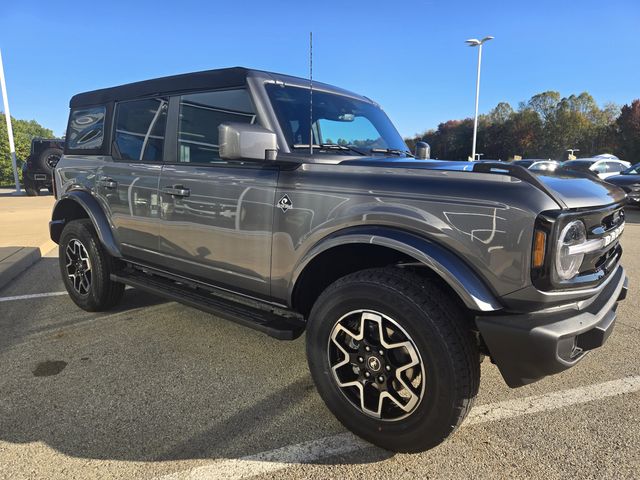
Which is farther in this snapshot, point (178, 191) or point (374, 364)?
point (178, 191)

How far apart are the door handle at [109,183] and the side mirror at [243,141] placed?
5.67ft

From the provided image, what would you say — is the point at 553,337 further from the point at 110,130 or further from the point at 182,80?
the point at 110,130

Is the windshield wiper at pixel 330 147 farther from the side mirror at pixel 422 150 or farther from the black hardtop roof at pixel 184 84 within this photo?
the side mirror at pixel 422 150

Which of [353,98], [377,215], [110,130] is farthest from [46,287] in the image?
[377,215]

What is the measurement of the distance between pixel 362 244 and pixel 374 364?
0.62 metres

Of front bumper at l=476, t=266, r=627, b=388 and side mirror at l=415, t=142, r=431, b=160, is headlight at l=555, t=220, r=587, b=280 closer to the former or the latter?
front bumper at l=476, t=266, r=627, b=388

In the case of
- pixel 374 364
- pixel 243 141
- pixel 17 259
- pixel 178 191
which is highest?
pixel 243 141

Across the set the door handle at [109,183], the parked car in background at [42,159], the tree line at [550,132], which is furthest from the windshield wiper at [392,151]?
the tree line at [550,132]

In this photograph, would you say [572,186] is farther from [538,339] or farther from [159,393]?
[159,393]

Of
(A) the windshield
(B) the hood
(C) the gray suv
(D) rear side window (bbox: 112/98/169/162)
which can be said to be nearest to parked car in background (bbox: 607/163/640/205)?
(A) the windshield

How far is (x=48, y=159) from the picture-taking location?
1476 cm

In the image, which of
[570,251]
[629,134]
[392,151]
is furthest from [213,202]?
[629,134]

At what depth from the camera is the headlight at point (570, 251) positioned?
1.89m

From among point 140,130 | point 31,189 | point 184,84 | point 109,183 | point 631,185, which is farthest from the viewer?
point 31,189
